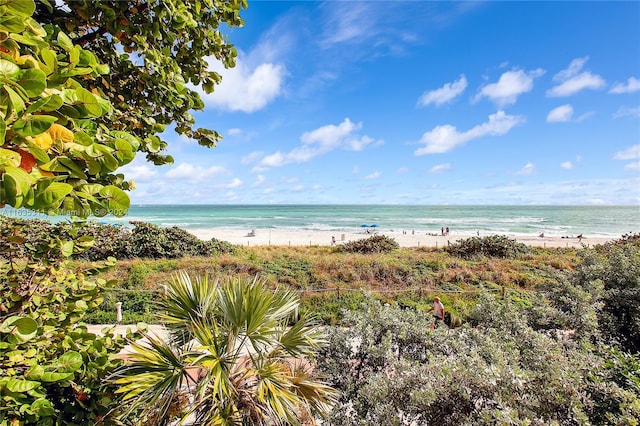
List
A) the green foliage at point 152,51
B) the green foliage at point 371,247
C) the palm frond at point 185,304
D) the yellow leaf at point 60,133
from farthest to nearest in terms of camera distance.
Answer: the green foliage at point 371,247 → the palm frond at point 185,304 → the green foliage at point 152,51 → the yellow leaf at point 60,133

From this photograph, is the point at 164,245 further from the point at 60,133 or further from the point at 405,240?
the point at 405,240

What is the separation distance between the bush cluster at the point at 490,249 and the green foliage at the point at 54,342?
62.4 ft

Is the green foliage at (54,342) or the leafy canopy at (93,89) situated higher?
the leafy canopy at (93,89)

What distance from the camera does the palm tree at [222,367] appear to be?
2871 millimetres

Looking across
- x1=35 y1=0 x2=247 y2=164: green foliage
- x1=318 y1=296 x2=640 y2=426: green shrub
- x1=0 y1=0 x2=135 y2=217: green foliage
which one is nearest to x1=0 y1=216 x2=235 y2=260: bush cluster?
x1=318 y1=296 x2=640 y2=426: green shrub

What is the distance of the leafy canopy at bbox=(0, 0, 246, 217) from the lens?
778mm

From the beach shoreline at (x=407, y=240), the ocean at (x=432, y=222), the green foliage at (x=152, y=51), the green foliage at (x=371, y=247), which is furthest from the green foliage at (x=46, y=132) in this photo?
the beach shoreline at (x=407, y=240)

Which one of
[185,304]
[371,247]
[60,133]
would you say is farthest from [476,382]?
[371,247]

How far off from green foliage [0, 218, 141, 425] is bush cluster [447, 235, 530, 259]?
62.4 ft

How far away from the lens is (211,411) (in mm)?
2943

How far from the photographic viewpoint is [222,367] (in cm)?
311

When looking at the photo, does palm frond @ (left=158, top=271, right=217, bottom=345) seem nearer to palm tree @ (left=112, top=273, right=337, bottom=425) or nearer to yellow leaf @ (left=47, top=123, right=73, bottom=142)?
palm tree @ (left=112, top=273, right=337, bottom=425)

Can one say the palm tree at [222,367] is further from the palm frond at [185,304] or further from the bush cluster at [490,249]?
the bush cluster at [490,249]

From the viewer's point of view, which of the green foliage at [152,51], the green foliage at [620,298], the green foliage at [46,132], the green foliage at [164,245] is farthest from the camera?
the green foliage at [164,245]
